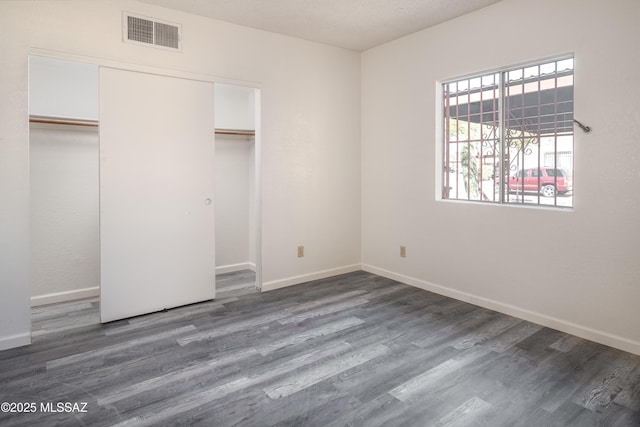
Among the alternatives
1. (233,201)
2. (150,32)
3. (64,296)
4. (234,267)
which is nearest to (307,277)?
(234,267)

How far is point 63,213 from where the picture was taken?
3.78 meters

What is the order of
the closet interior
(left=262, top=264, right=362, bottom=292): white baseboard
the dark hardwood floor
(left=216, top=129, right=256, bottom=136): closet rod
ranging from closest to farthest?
the dark hardwood floor
the closet interior
(left=262, top=264, right=362, bottom=292): white baseboard
(left=216, top=129, right=256, bottom=136): closet rod

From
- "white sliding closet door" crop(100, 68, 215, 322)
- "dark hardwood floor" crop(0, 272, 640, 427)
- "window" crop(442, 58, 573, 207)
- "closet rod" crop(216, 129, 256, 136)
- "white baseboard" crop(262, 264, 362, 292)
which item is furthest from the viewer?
"closet rod" crop(216, 129, 256, 136)

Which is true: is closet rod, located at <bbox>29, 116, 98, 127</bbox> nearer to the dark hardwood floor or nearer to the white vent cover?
the white vent cover

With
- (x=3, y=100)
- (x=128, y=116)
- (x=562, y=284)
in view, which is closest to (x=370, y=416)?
(x=562, y=284)

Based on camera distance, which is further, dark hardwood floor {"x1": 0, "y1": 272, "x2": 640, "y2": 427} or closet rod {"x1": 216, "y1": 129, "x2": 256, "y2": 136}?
closet rod {"x1": 216, "y1": 129, "x2": 256, "y2": 136}

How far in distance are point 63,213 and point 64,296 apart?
0.80m

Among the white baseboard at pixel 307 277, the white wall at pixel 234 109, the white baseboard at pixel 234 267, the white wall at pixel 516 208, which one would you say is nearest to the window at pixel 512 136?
the white wall at pixel 516 208

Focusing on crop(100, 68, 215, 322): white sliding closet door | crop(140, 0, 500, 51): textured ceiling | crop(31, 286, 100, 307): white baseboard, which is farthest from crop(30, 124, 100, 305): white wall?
crop(140, 0, 500, 51): textured ceiling

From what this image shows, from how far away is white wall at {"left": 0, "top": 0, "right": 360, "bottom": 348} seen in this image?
279 cm

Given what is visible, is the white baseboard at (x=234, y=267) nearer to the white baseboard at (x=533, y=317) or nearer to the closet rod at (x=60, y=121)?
the white baseboard at (x=533, y=317)

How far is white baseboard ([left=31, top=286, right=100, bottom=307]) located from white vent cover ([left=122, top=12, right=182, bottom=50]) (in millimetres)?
2399

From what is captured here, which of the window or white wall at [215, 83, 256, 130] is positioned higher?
white wall at [215, 83, 256, 130]

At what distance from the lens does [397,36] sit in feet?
13.7
